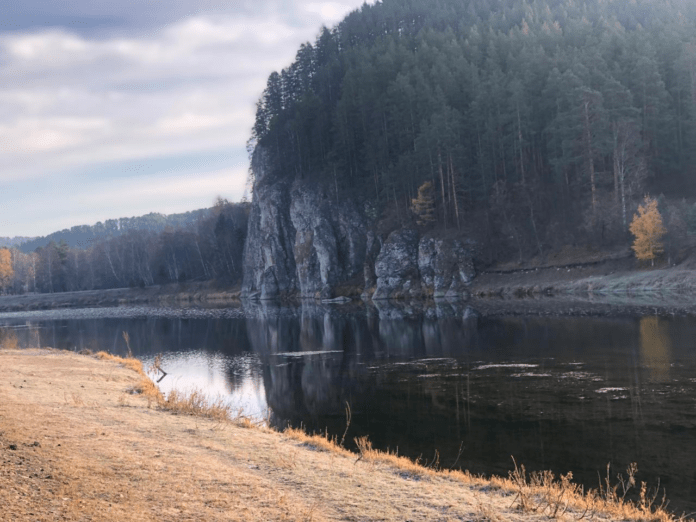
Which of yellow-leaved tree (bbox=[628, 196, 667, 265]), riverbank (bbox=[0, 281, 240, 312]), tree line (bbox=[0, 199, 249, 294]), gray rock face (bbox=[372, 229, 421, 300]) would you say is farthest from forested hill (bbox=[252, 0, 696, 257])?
riverbank (bbox=[0, 281, 240, 312])

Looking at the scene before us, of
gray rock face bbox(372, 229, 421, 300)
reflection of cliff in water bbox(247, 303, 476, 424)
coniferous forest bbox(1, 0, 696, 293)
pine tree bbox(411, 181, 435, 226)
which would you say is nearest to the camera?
reflection of cliff in water bbox(247, 303, 476, 424)

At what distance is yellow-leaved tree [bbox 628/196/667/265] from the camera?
190 feet

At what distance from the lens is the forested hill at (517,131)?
2803 inches

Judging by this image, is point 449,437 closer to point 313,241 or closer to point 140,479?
point 140,479

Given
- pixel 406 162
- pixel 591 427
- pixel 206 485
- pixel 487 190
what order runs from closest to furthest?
pixel 206 485, pixel 591 427, pixel 487 190, pixel 406 162

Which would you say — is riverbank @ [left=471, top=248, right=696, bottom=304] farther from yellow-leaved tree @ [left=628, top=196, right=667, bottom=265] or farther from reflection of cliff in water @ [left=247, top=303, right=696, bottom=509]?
reflection of cliff in water @ [left=247, top=303, right=696, bottom=509]

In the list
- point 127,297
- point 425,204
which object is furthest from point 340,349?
point 127,297

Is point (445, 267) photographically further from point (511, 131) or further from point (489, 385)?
point (489, 385)

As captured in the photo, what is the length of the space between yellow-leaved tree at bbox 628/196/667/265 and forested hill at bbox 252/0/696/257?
6.12 m

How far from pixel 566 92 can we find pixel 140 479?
76336mm

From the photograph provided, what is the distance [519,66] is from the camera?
88.7 metres

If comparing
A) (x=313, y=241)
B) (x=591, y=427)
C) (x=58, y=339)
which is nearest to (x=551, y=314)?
(x=591, y=427)

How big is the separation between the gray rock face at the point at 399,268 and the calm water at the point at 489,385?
1325 inches

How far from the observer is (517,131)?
80.9 m
